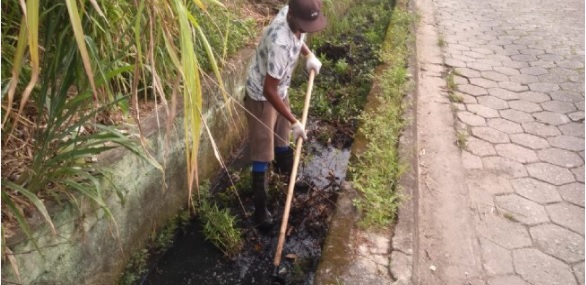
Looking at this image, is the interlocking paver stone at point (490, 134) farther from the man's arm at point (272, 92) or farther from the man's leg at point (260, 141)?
the man's arm at point (272, 92)

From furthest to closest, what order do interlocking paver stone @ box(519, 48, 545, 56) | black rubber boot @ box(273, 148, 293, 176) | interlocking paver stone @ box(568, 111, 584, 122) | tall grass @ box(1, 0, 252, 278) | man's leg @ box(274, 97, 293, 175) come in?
interlocking paver stone @ box(519, 48, 545, 56) < interlocking paver stone @ box(568, 111, 584, 122) < black rubber boot @ box(273, 148, 293, 176) < man's leg @ box(274, 97, 293, 175) < tall grass @ box(1, 0, 252, 278)

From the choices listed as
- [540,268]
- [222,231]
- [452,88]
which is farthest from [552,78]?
[222,231]

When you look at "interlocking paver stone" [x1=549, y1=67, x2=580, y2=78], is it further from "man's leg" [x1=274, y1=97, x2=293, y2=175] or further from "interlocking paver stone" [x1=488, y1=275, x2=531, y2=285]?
"man's leg" [x1=274, y1=97, x2=293, y2=175]

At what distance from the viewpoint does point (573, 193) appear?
3408mm

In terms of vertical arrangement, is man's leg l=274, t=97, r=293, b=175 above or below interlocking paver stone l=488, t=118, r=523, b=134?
above

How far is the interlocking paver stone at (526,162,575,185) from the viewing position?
354cm

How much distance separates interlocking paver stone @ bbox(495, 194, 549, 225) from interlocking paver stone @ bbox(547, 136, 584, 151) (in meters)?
1.00

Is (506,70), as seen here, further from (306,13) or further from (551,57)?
(306,13)

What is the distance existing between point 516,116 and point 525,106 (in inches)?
11.2

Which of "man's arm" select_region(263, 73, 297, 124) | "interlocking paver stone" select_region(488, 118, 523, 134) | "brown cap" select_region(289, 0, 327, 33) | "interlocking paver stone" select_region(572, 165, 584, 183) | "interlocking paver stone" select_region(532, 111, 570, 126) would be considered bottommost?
"interlocking paver stone" select_region(572, 165, 584, 183)

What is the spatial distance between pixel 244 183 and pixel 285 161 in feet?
1.21

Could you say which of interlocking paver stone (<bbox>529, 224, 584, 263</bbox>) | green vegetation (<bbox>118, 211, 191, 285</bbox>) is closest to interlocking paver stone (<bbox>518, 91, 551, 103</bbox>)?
interlocking paver stone (<bbox>529, 224, 584, 263</bbox>)

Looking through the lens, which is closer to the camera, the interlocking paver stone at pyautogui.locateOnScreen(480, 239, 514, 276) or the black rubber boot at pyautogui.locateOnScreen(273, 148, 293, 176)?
the interlocking paver stone at pyautogui.locateOnScreen(480, 239, 514, 276)

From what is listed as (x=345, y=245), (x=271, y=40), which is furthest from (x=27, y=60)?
(x=345, y=245)
